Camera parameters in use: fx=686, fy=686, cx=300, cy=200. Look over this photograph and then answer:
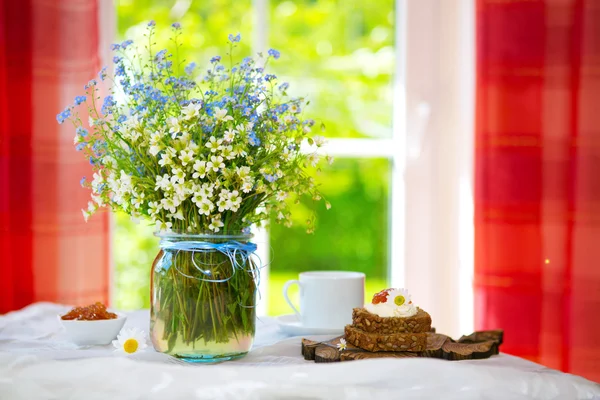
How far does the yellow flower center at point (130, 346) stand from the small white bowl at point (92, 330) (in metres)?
0.09

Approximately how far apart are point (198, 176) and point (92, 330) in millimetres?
340

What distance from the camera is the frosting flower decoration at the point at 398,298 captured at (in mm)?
1068

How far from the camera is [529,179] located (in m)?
2.11

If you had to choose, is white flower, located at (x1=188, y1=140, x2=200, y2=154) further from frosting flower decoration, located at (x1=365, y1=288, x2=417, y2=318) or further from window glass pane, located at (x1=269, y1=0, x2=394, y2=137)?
window glass pane, located at (x1=269, y1=0, x2=394, y2=137)

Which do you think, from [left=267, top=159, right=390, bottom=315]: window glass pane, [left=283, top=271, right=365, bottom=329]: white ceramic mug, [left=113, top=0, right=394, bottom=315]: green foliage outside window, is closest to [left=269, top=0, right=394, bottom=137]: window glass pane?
[left=113, top=0, right=394, bottom=315]: green foliage outside window

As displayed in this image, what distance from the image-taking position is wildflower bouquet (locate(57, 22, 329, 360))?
983 millimetres

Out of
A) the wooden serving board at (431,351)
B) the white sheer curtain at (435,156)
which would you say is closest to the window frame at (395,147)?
the white sheer curtain at (435,156)

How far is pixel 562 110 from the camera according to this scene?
2100 millimetres

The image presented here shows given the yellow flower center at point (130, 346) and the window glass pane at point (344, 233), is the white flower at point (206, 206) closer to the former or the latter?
the yellow flower center at point (130, 346)

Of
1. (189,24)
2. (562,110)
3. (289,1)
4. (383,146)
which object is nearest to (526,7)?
(562,110)

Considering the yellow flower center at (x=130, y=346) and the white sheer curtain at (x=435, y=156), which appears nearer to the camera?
the yellow flower center at (x=130, y=346)

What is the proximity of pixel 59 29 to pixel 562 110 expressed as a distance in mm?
1555

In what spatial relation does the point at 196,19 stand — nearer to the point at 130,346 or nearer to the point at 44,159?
the point at 44,159

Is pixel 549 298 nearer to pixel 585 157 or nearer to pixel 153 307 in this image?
pixel 585 157
